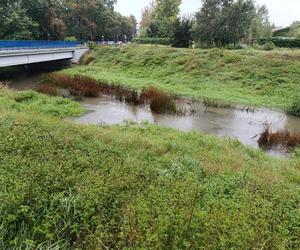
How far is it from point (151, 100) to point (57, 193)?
39.9 feet

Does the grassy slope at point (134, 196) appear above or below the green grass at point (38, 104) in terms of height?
above

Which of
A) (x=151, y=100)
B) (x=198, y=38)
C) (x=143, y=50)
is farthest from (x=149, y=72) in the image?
(x=151, y=100)

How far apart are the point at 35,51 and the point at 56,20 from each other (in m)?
18.5

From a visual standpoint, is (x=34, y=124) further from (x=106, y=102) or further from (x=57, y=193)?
(x=106, y=102)

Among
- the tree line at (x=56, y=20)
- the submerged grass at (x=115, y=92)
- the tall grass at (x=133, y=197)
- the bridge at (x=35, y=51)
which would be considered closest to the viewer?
the tall grass at (x=133, y=197)

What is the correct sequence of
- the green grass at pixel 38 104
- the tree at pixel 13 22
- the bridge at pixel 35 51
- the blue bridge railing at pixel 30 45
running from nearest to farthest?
the green grass at pixel 38 104 → the bridge at pixel 35 51 → the blue bridge railing at pixel 30 45 → the tree at pixel 13 22

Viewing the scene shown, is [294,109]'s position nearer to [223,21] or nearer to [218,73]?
[218,73]

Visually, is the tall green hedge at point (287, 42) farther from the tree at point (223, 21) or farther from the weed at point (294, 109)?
the weed at point (294, 109)

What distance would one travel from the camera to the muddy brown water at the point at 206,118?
13336 mm

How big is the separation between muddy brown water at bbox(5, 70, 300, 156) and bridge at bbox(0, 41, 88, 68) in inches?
291

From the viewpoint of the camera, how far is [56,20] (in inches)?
1672

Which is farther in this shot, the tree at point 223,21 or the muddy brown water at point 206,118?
the tree at point 223,21

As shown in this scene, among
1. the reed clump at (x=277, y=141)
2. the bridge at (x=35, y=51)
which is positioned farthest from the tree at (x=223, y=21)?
the reed clump at (x=277, y=141)

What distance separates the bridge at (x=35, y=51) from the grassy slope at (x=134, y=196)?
15527 millimetres
